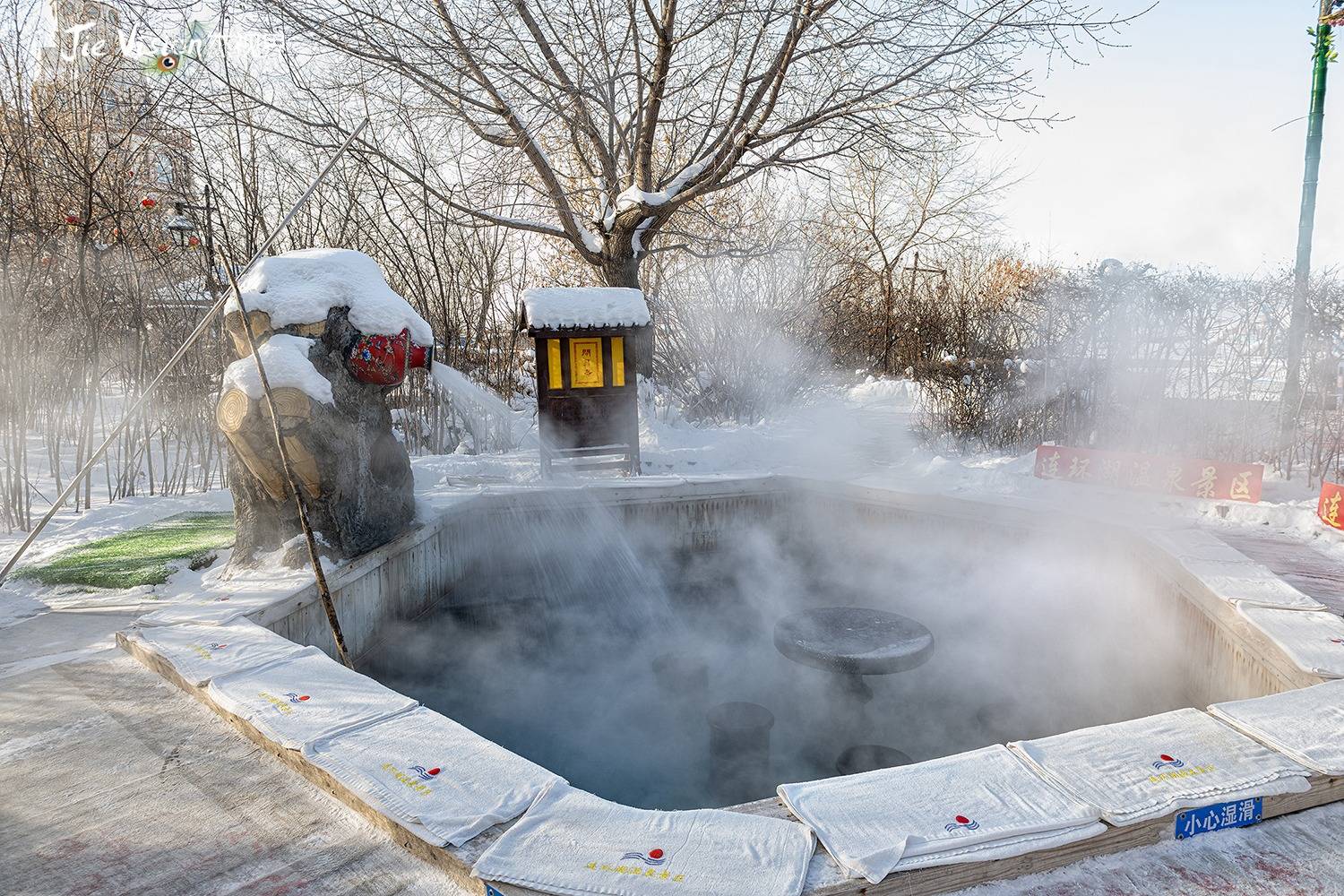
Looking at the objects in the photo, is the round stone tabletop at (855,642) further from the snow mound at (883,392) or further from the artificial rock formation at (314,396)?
the snow mound at (883,392)

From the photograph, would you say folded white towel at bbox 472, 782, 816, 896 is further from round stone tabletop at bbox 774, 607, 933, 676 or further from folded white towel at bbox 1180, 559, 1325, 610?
folded white towel at bbox 1180, 559, 1325, 610

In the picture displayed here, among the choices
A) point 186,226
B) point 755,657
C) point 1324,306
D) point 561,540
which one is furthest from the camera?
point 1324,306

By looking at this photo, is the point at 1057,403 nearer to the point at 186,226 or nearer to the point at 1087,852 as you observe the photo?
the point at 1087,852

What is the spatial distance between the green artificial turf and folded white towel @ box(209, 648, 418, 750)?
6.54 ft

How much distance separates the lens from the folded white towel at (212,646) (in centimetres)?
280

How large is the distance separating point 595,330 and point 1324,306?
717 cm

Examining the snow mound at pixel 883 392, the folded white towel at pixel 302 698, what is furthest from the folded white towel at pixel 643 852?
the snow mound at pixel 883 392

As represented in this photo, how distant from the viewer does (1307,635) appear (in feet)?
9.73

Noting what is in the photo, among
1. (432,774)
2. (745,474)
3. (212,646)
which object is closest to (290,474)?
(212,646)

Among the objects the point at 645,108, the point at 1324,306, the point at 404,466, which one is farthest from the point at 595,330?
the point at 1324,306

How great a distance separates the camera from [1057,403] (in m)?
8.41

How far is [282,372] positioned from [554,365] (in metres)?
3.84

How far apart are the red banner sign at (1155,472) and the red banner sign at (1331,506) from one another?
0.42m

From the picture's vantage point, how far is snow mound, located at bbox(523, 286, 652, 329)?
737 centimetres
